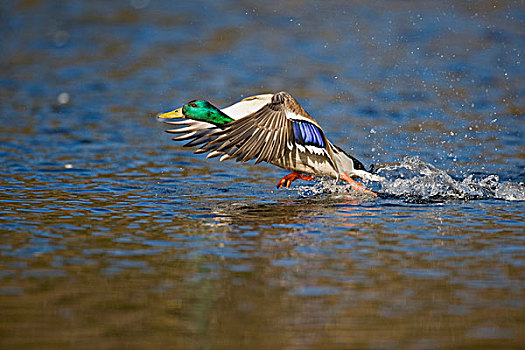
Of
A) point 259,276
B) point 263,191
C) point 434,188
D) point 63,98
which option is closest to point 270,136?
point 263,191

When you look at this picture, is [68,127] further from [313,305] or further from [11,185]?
[313,305]

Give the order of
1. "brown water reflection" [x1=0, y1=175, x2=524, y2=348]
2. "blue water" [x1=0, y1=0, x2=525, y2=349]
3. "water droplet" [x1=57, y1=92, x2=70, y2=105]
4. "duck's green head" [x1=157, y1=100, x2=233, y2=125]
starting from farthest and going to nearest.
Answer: "water droplet" [x1=57, y1=92, x2=70, y2=105] < "duck's green head" [x1=157, y1=100, x2=233, y2=125] < "blue water" [x1=0, y1=0, x2=525, y2=349] < "brown water reflection" [x1=0, y1=175, x2=524, y2=348]

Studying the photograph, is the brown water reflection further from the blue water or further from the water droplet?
the water droplet

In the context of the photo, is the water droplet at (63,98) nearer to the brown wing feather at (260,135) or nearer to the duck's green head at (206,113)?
the duck's green head at (206,113)

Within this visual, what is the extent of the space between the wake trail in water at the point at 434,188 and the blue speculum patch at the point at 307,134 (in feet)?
2.85

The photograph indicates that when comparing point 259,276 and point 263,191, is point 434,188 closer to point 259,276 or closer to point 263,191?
point 263,191

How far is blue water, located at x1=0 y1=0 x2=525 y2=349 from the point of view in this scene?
5.30 metres

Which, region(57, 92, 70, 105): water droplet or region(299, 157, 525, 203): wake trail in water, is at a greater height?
region(57, 92, 70, 105): water droplet

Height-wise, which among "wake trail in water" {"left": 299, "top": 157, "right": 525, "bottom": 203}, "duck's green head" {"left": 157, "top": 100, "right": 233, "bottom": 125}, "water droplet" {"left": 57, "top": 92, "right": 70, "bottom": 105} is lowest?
"wake trail in water" {"left": 299, "top": 157, "right": 525, "bottom": 203}

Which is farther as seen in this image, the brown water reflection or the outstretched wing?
the outstretched wing

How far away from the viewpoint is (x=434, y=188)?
30.7ft

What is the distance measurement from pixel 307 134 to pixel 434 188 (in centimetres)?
167

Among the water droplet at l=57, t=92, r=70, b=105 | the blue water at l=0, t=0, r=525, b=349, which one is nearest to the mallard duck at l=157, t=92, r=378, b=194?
the blue water at l=0, t=0, r=525, b=349

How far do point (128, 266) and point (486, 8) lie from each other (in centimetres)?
1681
